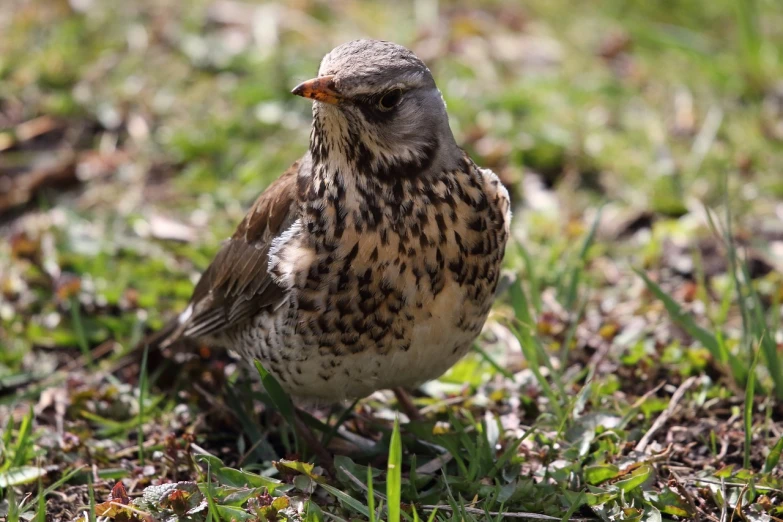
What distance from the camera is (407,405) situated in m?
4.48

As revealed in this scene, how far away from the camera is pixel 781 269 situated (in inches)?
209

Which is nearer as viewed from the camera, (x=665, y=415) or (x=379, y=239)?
(x=379, y=239)

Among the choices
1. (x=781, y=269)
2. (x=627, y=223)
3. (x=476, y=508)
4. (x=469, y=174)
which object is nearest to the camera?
(x=476, y=508)

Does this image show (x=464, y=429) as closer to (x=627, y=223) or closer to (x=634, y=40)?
(x=627, y=223)

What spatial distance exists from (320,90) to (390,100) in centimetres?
28

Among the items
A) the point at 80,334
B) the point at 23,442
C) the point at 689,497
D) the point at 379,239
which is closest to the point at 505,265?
the point at 379,239

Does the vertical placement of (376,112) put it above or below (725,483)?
above

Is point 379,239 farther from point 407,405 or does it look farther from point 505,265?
point 505,265

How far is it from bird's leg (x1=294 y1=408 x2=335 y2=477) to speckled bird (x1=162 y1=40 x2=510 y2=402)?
0.74 feet

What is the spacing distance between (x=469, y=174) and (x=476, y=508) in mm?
1234

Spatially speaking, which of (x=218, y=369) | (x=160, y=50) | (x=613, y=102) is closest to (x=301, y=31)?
(x=160, y=50)

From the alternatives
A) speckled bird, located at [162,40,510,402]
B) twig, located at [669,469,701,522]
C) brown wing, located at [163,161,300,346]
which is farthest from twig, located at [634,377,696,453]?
brown wing, located at [163,161,300,346]

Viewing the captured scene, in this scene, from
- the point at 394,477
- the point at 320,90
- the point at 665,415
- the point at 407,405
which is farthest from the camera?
the point at 407,405

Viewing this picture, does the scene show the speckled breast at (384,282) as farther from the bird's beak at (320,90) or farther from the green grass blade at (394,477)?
the green grass blade at (394,477)
